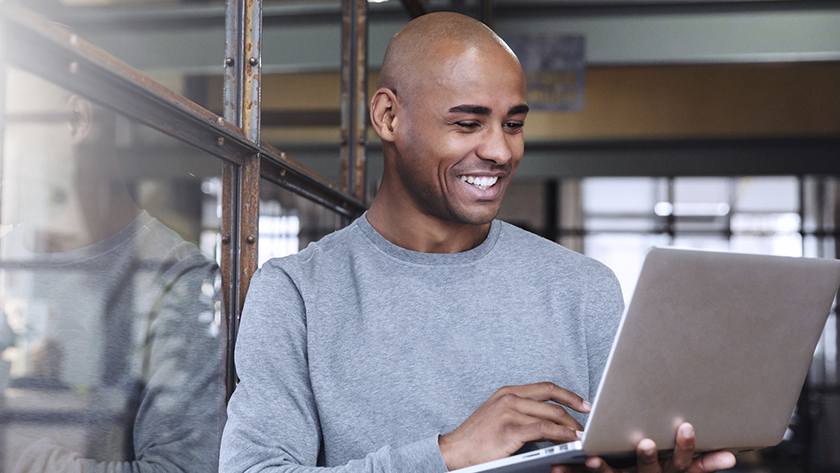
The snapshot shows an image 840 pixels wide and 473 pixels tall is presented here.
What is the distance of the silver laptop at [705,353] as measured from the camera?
2.34ft

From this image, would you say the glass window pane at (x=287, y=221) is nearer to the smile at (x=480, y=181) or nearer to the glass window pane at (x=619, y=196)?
the smile at (x=480, y=181)

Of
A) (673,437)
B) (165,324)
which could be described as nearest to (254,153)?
(165,324)

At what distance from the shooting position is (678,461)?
0.81m

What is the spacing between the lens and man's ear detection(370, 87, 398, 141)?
110 cm

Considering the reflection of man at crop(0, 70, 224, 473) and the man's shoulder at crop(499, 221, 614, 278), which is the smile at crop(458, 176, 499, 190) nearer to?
the man's shoulder at crop(499, 221, 614, 278)

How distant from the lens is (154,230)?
83 centimetres

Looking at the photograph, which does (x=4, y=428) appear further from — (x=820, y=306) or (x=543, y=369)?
(x=820, y=306)

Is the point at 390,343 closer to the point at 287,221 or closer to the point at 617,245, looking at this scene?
the point at 287,221

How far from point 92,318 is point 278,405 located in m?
0.29

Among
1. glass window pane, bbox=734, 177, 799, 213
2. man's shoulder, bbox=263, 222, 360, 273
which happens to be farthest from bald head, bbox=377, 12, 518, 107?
glass window pane, bbox=734, 177, 799, 213

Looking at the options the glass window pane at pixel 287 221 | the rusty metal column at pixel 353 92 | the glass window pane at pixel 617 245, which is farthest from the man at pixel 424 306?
the glass window pane at pixel 617 245

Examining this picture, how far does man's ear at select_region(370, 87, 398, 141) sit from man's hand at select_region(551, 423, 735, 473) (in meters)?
0.56

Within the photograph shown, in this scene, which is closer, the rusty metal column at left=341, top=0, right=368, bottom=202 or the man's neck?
the man's neck

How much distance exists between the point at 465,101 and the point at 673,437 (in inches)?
20.9
